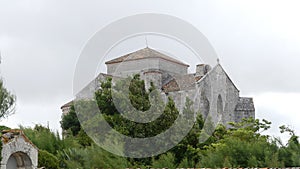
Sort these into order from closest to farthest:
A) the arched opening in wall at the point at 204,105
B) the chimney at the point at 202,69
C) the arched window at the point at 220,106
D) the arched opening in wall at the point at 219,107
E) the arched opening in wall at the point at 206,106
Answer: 1. the arched opening in wall at the point at 204,105
2. the arched opening in wall at the point at 206,106
3. the chimney at the point at 202,69
4. the arched opening in wall at the point at 219,107
5. the arched window at the point at 220,106

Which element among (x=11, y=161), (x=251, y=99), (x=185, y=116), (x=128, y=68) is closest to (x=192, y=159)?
(x=185, y=116)

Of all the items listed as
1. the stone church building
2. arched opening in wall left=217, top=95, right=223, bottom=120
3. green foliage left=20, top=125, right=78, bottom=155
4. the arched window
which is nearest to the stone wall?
green foliage left=20, top=125, right=78, bottom=155

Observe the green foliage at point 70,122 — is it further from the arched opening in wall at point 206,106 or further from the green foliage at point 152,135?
the arched opening in wall at point 206,106

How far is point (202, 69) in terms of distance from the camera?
3138 centimetres

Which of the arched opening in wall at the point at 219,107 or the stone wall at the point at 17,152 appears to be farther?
the arched opening in wall at the point at 219,107

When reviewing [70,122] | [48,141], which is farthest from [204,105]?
[48,141]

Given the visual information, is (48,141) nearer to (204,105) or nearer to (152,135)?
(152,135)

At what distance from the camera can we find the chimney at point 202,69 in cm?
3133

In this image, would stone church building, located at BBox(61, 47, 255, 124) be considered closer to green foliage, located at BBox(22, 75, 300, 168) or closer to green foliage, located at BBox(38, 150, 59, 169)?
green foliage, located at BBox(22, 75, 300, 168)

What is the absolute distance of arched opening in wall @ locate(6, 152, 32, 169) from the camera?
12805 millimetres

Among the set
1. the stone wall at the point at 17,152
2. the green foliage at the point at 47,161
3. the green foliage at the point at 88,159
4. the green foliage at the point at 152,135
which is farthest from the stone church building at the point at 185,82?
the stone wall at the point at 17,152

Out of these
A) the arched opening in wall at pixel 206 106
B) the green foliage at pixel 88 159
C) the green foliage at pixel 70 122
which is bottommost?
the green foliage at pixel 88 159

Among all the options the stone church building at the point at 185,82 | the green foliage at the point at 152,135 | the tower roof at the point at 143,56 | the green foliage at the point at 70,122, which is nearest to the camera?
the green foliage at the point at 152,135

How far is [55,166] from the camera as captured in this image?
47.6ft
